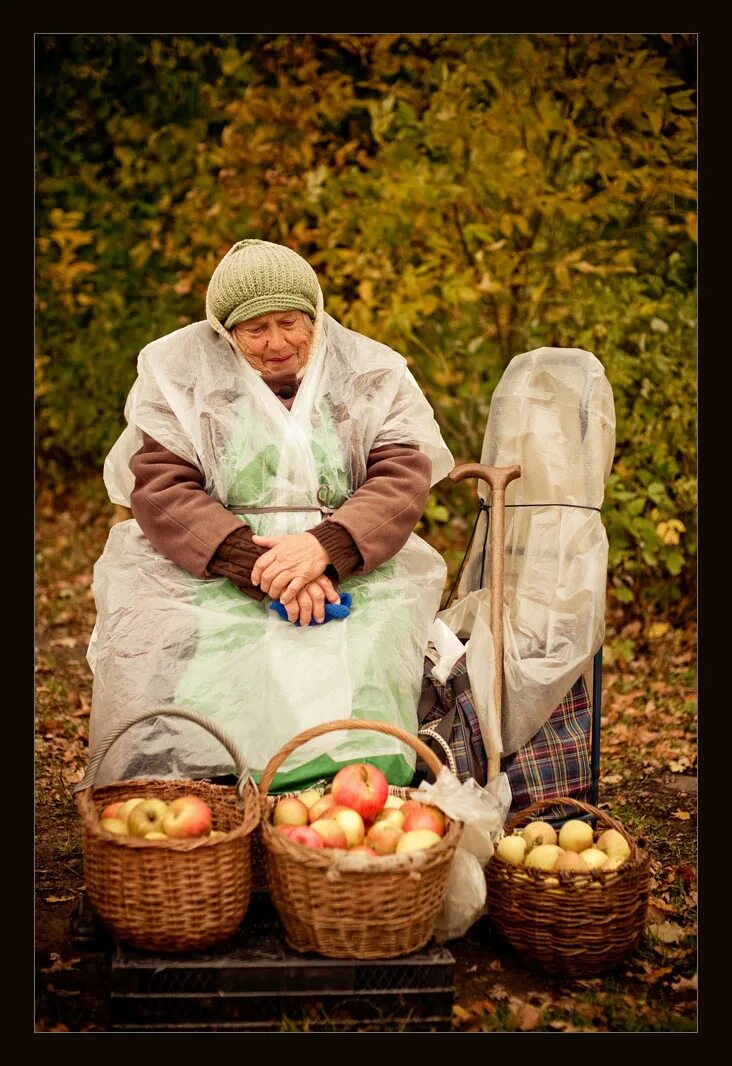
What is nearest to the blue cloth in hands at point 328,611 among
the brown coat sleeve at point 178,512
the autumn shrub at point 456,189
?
the brown coat sleeve at point 178,512

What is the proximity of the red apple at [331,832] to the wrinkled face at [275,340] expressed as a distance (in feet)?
4.19

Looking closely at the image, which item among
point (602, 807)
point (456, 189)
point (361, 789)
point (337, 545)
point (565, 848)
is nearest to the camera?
point (361, 789)

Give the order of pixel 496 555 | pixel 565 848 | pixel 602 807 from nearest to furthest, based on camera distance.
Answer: pixel 565 848 < pixel 496 555 < pixel 602 807

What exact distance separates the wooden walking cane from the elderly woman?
152mm

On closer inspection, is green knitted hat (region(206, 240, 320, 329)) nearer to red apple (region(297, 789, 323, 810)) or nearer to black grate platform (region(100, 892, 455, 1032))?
red apple (region(297, 789, 323, 810))

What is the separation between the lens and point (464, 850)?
2793 mm

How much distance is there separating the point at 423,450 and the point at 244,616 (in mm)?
765

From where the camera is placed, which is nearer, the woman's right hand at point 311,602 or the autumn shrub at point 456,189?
the woman's right hand at point 311,602

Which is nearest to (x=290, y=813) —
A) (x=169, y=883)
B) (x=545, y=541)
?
(x=169, y=883)

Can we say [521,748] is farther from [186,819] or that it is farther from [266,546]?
[186,819]

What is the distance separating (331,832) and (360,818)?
98mm

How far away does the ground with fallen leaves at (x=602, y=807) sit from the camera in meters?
2.69

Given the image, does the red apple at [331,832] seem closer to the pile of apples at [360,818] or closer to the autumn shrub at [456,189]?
the pile of apples at [360,818]

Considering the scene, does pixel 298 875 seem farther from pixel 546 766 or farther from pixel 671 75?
pixel 671 75
